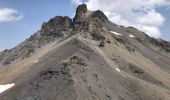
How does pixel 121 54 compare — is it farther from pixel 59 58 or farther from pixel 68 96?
Answer: pixel 68 96

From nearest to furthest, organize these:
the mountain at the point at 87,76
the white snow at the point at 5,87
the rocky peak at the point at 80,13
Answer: the mountain at the point at 87,76
the white snow at the point at 5,87
the rocky peak at the point at 80,13

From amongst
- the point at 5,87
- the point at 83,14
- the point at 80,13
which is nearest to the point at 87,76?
the point at 5,87

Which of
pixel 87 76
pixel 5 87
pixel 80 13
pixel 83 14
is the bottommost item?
pixel 5 87

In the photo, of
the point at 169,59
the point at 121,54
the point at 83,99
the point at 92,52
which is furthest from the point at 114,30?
the point at 83,99

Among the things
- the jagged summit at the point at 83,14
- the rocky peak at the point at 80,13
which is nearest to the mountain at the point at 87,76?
the rocky peak at the point at 80,13

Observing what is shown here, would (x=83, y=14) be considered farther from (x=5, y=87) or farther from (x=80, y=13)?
(x=5, y=87)

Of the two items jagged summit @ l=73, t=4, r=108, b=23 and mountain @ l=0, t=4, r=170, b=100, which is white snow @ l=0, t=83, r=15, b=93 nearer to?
mountain @ l=0, t=4, r=170, b=100

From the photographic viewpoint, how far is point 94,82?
92.2m

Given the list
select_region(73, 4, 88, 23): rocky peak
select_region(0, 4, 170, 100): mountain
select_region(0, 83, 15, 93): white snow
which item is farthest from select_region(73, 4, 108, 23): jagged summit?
select_region(0, 83, 15, 93): white snow

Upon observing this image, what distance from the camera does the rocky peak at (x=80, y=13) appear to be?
182750 millimetres

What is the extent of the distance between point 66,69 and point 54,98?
12.1 metres

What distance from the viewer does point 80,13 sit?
616 ft

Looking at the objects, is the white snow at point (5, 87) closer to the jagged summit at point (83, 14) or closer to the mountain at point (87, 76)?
the mountain at point (87, 76)

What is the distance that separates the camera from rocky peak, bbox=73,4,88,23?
183m
